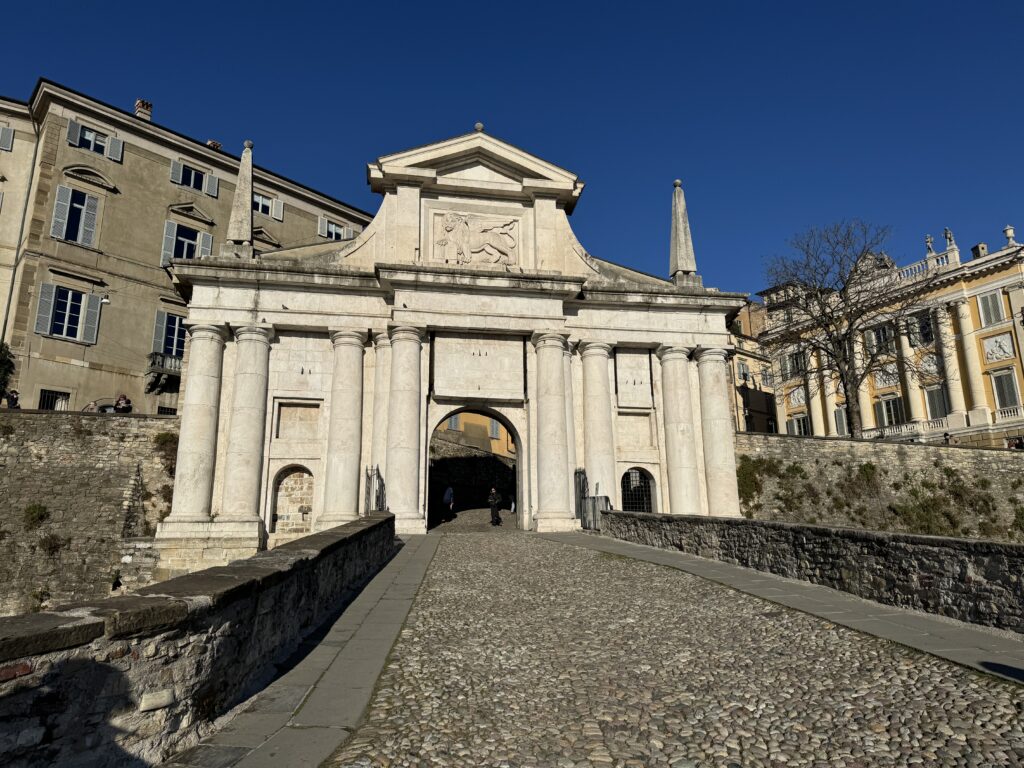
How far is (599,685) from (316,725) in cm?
214

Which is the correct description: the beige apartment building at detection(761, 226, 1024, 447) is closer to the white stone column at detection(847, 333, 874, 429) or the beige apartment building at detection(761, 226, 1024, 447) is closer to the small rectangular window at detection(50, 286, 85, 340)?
the white stone column at detection(847, 333, 874, 429)

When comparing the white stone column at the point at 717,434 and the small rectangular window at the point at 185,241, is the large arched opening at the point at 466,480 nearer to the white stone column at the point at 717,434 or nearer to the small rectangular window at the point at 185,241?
the white stone column at the point at 717,434

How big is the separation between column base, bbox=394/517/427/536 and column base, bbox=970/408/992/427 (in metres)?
32.6

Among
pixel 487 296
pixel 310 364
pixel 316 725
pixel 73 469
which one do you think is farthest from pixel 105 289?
pixel 316 725

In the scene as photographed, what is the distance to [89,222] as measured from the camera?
2980cm

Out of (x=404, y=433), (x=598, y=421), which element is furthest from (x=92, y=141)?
(x=598, y=421)

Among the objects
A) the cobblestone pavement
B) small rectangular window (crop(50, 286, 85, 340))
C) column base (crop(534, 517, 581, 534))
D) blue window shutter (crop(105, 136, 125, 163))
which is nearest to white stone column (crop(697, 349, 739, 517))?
column base (crop(534, 517, 581, 534))

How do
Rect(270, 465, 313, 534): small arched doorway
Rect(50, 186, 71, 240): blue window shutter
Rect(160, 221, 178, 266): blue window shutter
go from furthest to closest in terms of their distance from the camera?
Rect(160, 221, 178, 266): blue window shutter < Rect(50, 186, 71, 240): blue window shutter < Rect(270, 465, 313, 534): small arched doorway

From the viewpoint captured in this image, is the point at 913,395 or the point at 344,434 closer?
the point at 344,434

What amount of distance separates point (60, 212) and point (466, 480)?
70.3 ft

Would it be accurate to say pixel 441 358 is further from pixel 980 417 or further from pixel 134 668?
pixel 980 417

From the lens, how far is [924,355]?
39406 millimetres

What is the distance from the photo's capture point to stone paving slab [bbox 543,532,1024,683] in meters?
5.55

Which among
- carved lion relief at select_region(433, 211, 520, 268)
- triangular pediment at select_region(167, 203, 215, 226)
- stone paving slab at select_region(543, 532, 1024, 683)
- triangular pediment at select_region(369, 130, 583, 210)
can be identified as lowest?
stone paving slab at select_region(543, 532, 1024, 683)
